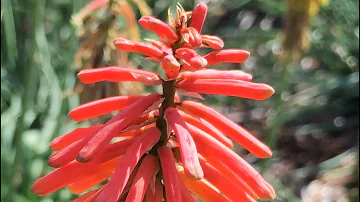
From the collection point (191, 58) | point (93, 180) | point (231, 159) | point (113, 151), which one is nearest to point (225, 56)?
point (191, 58)

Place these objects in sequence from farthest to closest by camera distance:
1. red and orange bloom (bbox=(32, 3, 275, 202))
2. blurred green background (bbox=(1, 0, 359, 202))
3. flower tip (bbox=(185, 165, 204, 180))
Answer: blurred green background (bbox=(1, 0, 359, 202)) < red and orange bloom (bbox=(32, 3, 275, 202)) < flower tip (bbox=(185, 165, 204, 180))

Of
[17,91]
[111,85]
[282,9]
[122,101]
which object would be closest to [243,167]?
[122,101]

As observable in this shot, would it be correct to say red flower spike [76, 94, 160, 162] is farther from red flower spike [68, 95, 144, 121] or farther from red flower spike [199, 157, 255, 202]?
red flower spike [199, 157, 255, 202]

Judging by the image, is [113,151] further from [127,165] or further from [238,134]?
[238,134]

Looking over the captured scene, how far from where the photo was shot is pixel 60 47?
172 inches

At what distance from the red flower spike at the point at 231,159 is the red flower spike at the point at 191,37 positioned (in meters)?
0.22

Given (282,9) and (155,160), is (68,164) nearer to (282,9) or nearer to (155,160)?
(155,160)

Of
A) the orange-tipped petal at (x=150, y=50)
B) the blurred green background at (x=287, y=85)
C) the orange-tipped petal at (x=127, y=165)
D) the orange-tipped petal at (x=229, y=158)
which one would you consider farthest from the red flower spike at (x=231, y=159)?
the blurred green background at (x=287, y=85)

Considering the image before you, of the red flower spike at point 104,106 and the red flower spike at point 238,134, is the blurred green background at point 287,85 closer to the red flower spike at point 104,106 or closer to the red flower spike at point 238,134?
the red flower spike at point 104,106

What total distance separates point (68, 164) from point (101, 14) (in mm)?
1294

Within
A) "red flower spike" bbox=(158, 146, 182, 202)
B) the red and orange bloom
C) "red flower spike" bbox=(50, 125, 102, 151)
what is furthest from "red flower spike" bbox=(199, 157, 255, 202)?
"red flower spike" bbox=(50, 125, 102, 151)

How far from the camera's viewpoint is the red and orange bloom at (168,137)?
1491 mm

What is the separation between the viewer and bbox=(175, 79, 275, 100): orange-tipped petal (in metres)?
1.55

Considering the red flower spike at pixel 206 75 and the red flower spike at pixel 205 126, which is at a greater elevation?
the red flower spike at pixel 206 75
